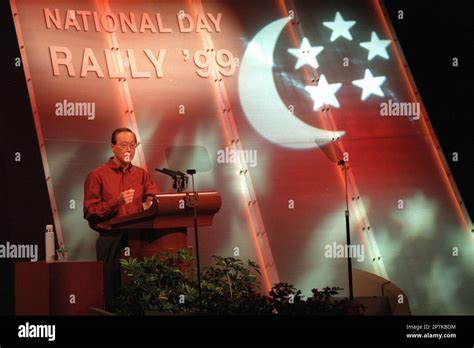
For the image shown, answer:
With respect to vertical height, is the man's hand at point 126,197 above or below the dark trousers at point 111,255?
above

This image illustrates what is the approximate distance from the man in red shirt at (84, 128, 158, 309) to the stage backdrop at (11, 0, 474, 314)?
37.4 inches

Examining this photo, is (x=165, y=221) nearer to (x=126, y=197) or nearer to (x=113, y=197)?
(x=126, y=197)

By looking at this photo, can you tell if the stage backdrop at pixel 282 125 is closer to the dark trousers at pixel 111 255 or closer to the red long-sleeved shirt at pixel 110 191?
the red long-sleeved shirt at pixel 110 191

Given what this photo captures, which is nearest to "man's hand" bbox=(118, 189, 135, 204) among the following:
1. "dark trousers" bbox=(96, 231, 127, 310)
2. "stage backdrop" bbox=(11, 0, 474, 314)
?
"dark trousers" bbox=(96, 231, 127, 310)

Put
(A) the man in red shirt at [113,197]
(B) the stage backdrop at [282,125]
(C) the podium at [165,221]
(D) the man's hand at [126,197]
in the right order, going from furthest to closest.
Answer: (B) the stage backdrop at [282,125], (A) the man in red shirt at [113,197], (D) the man's hand at [126,197], (C) the podium at [165,221]

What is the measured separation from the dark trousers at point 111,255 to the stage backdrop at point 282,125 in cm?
106

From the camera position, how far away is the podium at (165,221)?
23.5 ft

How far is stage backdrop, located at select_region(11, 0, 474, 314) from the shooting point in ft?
28.8

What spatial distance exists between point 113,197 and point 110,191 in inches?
2.1

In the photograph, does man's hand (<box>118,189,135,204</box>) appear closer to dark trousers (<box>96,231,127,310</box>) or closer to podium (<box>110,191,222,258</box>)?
podium (<box>110,191,222,258</box>)

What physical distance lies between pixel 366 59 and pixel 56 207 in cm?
288

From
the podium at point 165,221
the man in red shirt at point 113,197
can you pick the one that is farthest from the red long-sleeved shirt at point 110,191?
the podium at point 165,221

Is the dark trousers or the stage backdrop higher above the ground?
the stage backdrop

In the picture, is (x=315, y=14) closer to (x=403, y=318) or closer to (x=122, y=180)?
(x=122, y=180)
